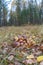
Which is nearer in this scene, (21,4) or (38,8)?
(38,8)

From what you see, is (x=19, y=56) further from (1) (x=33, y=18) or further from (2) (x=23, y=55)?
(1) (x=33, y=18)

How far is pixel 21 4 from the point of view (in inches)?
1328

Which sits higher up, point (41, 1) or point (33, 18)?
point (41, 1)

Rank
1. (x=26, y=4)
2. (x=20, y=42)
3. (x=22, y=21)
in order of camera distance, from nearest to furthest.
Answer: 1. (x=20, y=42)
2. (x=22, y=21)
3. (x=26, y=4)

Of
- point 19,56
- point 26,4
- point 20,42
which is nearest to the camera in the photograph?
point 19,56

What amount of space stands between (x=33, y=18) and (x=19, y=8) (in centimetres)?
293

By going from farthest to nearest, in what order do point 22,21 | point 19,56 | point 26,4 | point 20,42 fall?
point 26,4 < point 22,21 < point 20,42 < point 19,56

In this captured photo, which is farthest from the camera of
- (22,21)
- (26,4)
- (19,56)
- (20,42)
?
(26,4)

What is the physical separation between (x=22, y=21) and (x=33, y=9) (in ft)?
8.81

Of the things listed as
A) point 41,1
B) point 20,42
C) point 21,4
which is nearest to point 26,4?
point 21,4

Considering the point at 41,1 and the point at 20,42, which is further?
the point at 41,1

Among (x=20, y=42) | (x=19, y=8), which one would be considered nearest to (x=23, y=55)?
(x=20, y=42)

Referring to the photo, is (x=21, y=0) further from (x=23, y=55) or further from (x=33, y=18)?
(x=23, y=55)

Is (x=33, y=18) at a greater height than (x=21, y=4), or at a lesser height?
lesser
